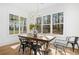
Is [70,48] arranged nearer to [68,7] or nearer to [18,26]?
[68,7]

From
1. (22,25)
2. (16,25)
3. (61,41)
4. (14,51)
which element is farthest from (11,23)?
(61,41)

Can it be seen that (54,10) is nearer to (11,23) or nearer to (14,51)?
(11,23)

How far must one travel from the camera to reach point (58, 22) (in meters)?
1.83

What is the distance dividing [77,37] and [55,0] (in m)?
0.78

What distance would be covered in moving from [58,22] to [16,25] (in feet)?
2.62

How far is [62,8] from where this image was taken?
70.6 inches

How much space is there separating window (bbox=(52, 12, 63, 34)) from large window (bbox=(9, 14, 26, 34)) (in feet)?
1.86

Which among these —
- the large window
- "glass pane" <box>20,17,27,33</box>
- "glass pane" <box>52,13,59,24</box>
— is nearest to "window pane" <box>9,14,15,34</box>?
the large window

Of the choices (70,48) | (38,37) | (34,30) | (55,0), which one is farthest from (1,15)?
(70,48)

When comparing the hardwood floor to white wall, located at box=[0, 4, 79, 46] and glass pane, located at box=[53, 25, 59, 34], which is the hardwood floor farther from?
glass pane, located at box=[53, 25, 59, 34]

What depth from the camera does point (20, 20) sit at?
1.87 m
